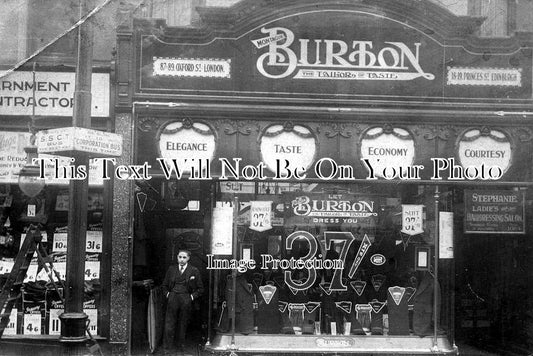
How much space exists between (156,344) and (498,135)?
200 inches

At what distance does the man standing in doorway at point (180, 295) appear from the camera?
843 centimetres

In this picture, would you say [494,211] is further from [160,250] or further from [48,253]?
[48,253]

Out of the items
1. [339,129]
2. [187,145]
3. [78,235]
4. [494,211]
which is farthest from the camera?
[494,211]

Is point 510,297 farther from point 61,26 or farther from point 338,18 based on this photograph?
point 61,26

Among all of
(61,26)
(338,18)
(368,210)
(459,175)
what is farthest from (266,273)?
(61,26)

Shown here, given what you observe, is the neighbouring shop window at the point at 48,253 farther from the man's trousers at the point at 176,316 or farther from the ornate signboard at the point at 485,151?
the ornate signboard at the point at 485,151

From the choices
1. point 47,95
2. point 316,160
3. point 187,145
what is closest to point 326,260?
point 316,160

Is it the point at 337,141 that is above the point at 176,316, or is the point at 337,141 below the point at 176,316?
above

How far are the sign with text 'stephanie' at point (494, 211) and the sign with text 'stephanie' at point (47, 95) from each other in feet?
15.7

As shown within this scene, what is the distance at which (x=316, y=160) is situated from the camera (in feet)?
27.8

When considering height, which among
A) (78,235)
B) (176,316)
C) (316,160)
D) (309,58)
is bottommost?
(176,316)

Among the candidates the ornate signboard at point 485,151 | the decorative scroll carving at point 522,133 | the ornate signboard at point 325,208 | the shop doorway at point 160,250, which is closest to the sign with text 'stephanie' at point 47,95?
the shop doorway at point 160,250

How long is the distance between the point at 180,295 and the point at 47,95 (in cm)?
299

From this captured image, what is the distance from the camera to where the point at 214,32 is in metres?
8.38
